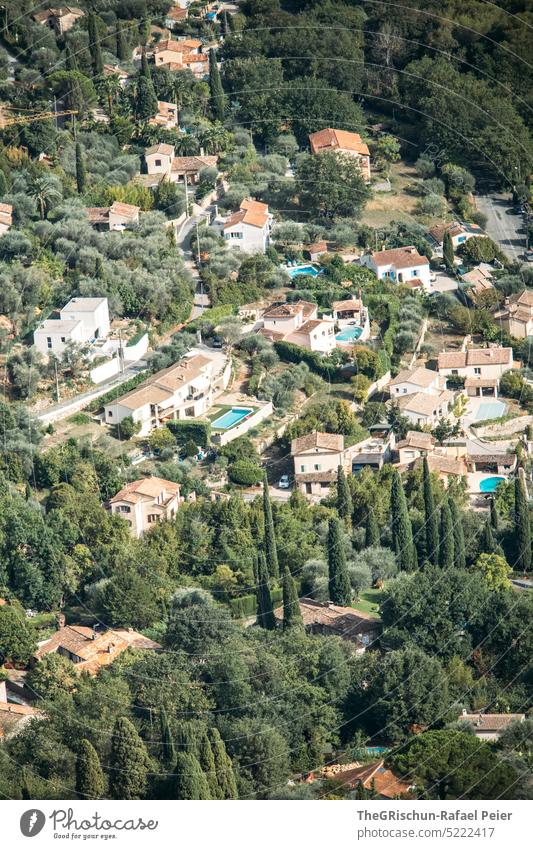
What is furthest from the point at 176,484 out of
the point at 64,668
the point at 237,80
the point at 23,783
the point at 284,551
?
the point at 237,80

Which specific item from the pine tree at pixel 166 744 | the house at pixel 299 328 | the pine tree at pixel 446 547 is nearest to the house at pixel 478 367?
the house at pixel 299 328

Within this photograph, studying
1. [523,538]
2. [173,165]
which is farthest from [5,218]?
→ [523,538]

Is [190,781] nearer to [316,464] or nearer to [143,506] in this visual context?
[143,506]

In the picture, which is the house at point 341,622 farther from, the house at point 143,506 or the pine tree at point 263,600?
the house at point 143,506

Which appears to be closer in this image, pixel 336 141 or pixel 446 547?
pixel 446 547

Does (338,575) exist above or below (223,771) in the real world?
above

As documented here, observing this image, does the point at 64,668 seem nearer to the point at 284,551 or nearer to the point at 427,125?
the point at 284,551

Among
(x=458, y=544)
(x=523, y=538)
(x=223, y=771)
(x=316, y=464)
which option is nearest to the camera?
(x=223, y=771)
